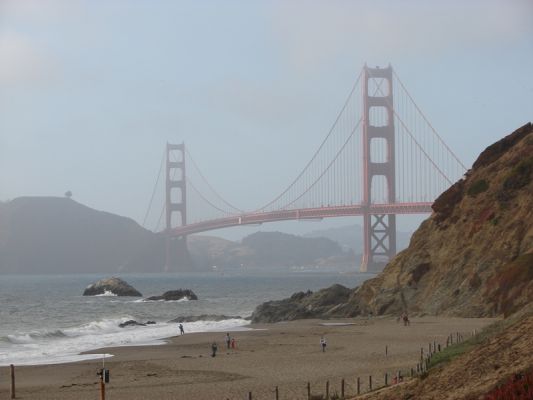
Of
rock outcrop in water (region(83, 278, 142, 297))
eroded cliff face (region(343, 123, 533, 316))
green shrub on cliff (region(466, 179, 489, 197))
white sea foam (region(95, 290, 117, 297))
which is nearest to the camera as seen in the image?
eroded cliff face (region(343, 123, 533, 316))

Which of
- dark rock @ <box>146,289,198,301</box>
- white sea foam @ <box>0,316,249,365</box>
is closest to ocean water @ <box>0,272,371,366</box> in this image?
white sea foam @ <box>0,316,249,365</box>

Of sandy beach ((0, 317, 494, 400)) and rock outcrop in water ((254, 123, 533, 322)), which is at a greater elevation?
rock outcrop in water ((254, 123, 533, 322))

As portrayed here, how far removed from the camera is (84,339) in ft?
150

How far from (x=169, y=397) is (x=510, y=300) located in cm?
2083

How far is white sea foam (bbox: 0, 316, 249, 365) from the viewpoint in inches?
1441

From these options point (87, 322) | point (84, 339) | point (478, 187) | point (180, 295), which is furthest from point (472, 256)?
point (180, 295)

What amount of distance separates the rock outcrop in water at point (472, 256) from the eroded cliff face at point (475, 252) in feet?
0.16

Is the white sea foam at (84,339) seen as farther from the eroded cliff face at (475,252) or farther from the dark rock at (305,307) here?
the eroded cliff face at (475,252)

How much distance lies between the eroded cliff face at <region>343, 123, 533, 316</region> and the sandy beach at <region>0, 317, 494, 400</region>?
2.23m

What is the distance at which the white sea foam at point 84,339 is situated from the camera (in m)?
36.6

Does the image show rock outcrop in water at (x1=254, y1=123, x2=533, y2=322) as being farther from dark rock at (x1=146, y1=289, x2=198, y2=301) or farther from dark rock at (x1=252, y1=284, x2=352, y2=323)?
dark rock at (x1=146, y1=289, x2=198, y2=301)

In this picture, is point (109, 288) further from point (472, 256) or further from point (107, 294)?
point (472, 256)

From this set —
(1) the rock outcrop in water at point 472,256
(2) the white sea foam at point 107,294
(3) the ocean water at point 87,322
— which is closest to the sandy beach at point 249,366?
(1) the rock outcrop in water at point 472,256

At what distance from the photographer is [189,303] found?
81125 mm
